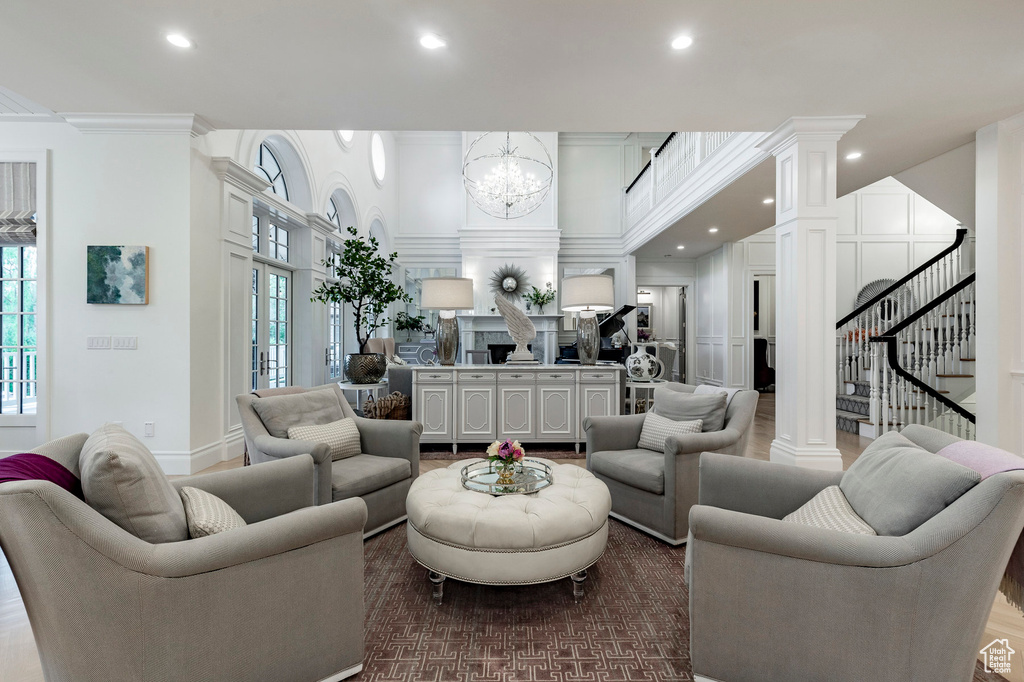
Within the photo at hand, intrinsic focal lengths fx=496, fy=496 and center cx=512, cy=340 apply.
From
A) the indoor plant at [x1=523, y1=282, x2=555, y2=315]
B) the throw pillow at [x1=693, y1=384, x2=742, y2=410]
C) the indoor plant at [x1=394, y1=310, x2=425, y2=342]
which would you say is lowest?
the throw pillow at [x1=693, y1=384, x2=742, y2=410]

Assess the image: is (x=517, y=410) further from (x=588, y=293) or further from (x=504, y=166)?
(x=504, y=166)

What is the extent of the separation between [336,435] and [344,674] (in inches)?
60.3

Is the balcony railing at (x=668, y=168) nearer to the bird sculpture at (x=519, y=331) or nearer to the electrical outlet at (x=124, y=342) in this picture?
the bird sculpture at (x=519, y=331)

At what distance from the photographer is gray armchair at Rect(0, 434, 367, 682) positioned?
1.21 m

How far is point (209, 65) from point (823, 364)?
184 inches

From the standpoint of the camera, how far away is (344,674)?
1631 millimetres

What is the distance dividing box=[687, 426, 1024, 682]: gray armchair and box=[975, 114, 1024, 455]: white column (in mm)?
3381

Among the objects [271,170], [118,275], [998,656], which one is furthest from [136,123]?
[998,656]

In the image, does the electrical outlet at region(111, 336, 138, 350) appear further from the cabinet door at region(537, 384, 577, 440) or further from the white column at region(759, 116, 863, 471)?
the white column at region(759, 116, 863, 471)

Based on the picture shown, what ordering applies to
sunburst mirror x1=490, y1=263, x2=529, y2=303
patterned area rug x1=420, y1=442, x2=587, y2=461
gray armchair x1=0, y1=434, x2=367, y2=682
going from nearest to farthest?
gray armchair x1=0, y1=434, x2=367, y2=682 < patterned area rug x1=420, y1=442, x2=587, y2=461 < sunburst mirror x1=490, y1=263, x2=529, y2=303

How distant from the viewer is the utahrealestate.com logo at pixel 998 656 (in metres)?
1.71

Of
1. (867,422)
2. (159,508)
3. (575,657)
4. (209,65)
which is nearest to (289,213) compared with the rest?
(209,65)

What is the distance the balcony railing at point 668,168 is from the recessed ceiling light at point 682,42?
233 centimetres

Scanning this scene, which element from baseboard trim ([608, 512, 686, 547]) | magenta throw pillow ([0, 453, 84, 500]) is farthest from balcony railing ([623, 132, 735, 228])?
magenta throw pillow ([0, 453, 84, 500])
